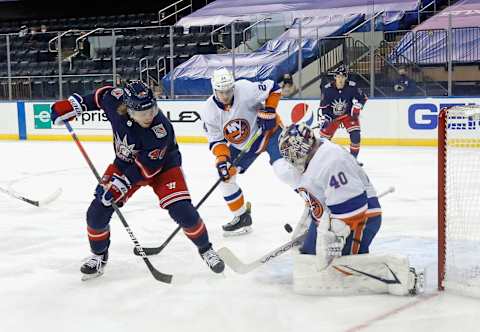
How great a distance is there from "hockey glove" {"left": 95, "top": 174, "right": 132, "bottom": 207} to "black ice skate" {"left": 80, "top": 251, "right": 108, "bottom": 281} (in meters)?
0.31

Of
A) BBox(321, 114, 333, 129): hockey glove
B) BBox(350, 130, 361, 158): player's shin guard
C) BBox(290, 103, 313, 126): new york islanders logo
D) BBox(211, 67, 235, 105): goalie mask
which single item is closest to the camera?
BBox(211, 67, 235, 105): goalie mask

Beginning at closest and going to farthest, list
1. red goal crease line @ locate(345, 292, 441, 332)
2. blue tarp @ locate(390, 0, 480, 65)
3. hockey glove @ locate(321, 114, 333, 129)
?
red goal crease line @ locate(345, 292, 441, 332) < hockey glove @ locate(321, 114, 333, 129) < blue tarp @ locate(390, 0, 480, 65)

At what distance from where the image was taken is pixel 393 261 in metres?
3.09

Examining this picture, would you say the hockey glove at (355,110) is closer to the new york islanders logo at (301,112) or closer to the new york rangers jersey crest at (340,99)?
the new york rangers jersey crest at (340,99)

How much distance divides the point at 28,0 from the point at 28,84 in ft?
21.0

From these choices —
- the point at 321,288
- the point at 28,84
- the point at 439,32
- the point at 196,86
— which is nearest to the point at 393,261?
the point at 321,288

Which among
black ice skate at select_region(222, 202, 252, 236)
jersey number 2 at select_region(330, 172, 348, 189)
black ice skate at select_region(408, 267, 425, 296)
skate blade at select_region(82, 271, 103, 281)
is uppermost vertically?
jersey number 2 at select_region(330, 172, 348, 189)

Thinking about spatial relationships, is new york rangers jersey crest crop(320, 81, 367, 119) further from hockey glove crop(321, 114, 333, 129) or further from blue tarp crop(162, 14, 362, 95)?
blue tarp crop(162, 14, 362, 95)

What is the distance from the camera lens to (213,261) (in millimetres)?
3518

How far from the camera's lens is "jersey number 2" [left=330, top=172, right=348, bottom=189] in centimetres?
300

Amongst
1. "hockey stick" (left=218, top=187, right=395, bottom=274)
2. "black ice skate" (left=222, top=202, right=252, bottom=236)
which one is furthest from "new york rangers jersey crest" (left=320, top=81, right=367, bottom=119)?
"hockey stick" (left=218, top=187, right=395, bottom=274)

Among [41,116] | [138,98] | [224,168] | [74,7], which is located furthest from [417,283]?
[74,7]

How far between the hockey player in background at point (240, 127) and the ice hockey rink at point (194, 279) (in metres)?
0.20

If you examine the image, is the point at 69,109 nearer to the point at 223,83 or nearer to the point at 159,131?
the point at 159,131
